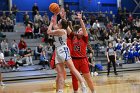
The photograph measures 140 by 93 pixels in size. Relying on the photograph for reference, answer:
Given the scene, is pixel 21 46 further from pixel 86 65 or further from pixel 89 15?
pixel 86 65

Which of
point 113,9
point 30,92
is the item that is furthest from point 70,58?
point 113,9

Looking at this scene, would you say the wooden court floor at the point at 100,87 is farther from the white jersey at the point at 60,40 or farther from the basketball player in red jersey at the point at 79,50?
the white jersey at the point at 60,40

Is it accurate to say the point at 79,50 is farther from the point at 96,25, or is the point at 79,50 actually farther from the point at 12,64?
the point at 96,25

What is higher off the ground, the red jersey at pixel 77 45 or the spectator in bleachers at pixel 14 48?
the red jersey at pixel 77 45

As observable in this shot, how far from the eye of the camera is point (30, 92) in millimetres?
11375

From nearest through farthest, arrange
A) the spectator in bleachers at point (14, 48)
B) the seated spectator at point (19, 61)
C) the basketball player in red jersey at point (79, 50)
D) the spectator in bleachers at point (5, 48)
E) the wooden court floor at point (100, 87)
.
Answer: the basketball player in red jersey at point (79, 50), the wooden court floor at point (100, 87), the seated spectator at point (19, 61), the spectator in bleachers at point (5, 48), the spectator in bleachers at point (14, 48)

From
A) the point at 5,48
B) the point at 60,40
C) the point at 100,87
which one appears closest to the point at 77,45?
the point at 60,40

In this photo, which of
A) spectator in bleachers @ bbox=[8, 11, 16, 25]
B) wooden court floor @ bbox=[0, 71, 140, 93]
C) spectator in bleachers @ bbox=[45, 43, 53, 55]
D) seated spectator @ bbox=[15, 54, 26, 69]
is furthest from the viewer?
spectator in bleachers @ bbox=[8, 11, 16, 25]

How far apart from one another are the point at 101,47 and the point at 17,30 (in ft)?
20.5

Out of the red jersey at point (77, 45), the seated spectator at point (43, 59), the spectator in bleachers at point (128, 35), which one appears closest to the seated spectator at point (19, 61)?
the seated spectator at point (43, 59)

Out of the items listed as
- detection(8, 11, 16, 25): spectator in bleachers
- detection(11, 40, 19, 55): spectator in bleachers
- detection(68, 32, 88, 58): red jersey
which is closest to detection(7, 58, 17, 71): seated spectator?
detection(11, 40, 19, 55): spectator in bleachers

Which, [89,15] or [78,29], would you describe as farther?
[89,15]

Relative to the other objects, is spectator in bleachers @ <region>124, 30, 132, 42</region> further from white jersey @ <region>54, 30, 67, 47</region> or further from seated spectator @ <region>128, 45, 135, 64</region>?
white jersey @ <region>54, 30, 67, 47</region>

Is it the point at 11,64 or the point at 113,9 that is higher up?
the point at 113,9
